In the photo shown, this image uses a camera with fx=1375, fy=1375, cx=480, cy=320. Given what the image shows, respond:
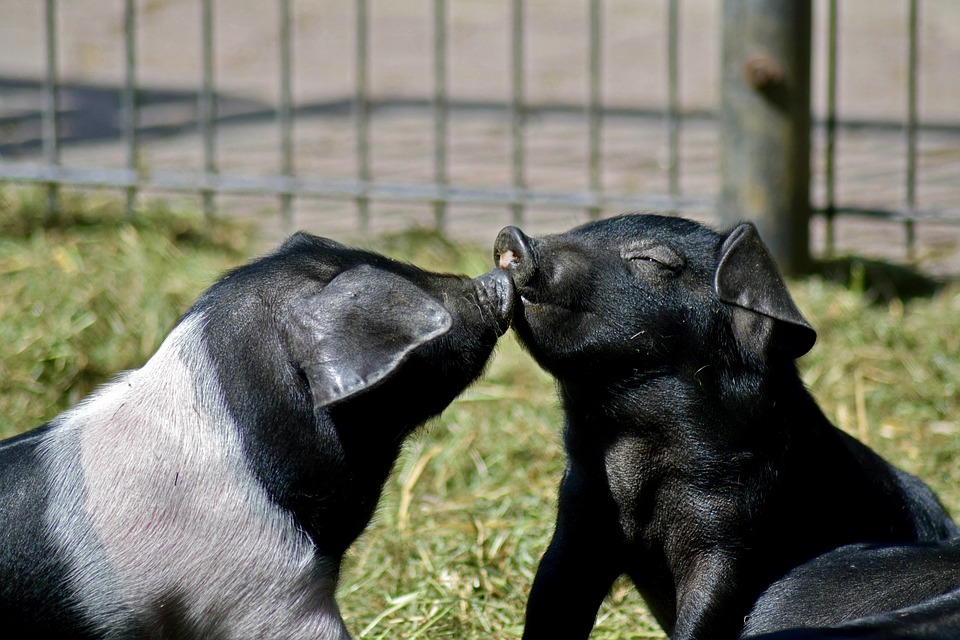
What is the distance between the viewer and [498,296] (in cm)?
380

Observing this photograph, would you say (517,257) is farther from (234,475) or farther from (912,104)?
(912,104)

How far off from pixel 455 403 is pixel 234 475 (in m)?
2.74

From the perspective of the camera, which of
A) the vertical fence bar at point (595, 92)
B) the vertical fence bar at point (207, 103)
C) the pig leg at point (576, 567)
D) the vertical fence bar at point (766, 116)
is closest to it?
the pig leg at point (576, 567)

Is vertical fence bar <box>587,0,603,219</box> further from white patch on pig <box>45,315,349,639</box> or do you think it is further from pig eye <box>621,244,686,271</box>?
white patch on pig <box>45,315,349,639</box>

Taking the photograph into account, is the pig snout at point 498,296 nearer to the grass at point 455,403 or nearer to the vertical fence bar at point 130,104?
the grass at point 455,403

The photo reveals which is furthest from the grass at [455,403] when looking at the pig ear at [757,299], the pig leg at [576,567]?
the pig ear at [757,299]

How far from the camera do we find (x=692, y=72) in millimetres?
11688

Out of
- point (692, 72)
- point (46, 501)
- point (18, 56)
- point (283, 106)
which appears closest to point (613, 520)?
point (46, 501)

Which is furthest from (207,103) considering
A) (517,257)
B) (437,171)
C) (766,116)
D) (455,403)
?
(517,257)

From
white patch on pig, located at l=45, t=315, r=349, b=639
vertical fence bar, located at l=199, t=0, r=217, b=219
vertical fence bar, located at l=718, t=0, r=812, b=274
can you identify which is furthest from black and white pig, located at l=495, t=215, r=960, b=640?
vertical fence bar, located at l=199, t=0, r=217, b=219

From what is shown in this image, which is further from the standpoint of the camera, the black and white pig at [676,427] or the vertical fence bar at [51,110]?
the vertical fence bar at [51,110]

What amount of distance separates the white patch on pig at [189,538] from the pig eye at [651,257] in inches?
50.6

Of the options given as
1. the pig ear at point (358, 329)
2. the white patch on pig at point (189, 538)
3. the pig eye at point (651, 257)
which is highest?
the pig eye at point (651, 257)

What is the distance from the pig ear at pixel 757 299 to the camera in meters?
3.96
